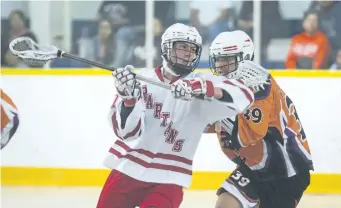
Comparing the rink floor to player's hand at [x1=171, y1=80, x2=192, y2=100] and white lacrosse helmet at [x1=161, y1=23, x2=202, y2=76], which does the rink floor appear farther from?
player's hand at [x1=171, y1=80, x2=192, y2=100]

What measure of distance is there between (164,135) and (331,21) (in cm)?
276

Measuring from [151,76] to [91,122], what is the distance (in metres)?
2.52

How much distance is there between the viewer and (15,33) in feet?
18.0

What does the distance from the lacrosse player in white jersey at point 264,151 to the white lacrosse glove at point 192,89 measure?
11.9 inches

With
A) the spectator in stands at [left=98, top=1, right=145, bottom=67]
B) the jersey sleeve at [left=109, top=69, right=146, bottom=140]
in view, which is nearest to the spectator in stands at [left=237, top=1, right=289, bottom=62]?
the spectator in stands at [left=98, top=1, right=145, bottom=67]

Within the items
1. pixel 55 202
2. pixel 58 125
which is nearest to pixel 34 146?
pixel 58 125

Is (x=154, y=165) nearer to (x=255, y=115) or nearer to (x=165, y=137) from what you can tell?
(x=165, y=137)

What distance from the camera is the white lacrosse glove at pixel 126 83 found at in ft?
8.27

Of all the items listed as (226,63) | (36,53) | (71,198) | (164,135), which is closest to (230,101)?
(164,135)

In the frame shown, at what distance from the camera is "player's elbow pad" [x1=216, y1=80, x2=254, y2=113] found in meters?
2.63

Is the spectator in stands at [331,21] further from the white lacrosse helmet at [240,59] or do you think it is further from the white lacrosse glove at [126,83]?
the white lacrosse glove at [126,83]

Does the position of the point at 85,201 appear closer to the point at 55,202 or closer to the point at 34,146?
the point at 55,202

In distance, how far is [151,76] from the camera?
2.80 meters

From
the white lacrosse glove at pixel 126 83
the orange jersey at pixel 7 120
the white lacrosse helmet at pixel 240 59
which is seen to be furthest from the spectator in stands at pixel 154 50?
the white lacrosse glove at pixel 126 83
